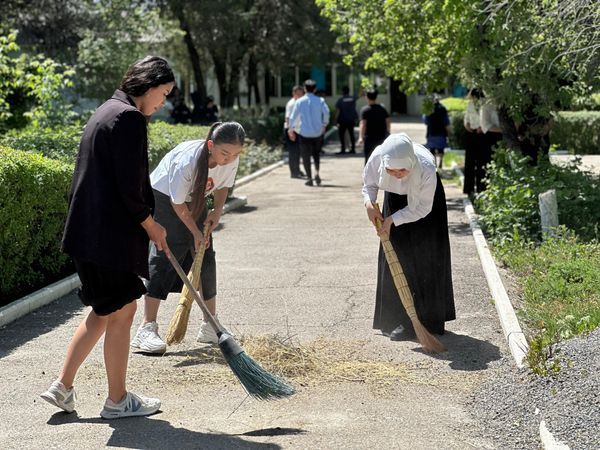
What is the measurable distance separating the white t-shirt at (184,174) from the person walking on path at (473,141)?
8.89 meters

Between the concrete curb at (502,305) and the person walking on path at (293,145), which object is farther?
the person walking on path at (293,145)

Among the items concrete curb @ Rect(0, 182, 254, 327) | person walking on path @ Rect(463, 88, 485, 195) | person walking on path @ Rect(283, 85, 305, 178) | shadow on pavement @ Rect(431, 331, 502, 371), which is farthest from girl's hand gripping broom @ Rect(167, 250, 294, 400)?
person walking on path @ Rect(283, 85, 305, 178)

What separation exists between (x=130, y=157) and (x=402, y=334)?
3100 mm

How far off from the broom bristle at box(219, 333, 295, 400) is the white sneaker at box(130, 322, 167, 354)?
4.95 ft

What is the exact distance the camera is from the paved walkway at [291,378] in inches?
226

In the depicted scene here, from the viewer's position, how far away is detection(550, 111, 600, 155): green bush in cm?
2516

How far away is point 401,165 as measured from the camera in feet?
24.2

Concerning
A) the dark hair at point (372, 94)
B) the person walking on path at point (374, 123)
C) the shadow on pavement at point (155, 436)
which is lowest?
the shadow on pavement at point (155, 436)

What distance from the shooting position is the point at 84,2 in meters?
29.4

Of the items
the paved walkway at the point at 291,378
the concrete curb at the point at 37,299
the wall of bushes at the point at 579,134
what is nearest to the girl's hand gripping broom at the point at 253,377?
the paved walkway at the point at 291,378

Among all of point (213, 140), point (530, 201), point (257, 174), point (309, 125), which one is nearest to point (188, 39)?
point (257, 174)

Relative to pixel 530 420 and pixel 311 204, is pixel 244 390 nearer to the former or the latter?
pixel 530 420

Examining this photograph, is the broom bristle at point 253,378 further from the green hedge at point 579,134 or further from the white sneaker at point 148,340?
the green hedge at point 579,134

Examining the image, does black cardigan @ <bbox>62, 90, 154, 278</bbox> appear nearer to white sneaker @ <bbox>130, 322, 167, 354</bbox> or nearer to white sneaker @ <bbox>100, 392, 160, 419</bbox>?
white sneaker @ <bbox>100, 392, 160, 419</bbox>
